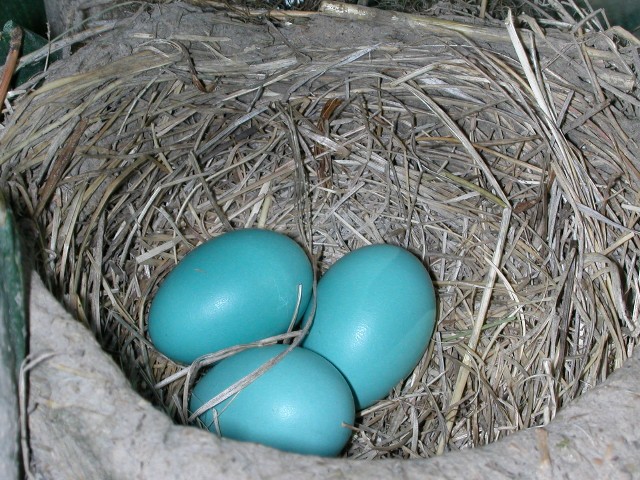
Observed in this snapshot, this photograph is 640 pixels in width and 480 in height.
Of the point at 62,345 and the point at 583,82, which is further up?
the point at 583,82

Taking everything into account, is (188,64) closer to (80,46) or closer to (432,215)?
(80,46)

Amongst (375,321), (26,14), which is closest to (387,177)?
(375,321)

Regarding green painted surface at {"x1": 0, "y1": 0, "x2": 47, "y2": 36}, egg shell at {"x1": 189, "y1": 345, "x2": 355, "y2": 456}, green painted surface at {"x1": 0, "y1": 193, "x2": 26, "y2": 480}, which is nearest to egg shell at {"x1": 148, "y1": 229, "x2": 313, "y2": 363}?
egg shell at {"x1": 189, "y1": 345, "x2": 355, "y2": 456}

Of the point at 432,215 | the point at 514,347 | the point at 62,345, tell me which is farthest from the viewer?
the point at 432,215

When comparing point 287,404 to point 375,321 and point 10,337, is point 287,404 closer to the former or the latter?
point 375,321

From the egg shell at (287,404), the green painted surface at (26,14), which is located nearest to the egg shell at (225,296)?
the egg shell at (287,404)

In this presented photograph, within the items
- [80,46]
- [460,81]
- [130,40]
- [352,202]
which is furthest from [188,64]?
[460,81]
